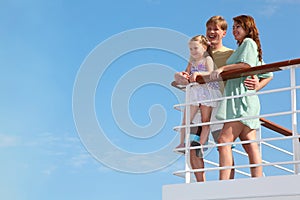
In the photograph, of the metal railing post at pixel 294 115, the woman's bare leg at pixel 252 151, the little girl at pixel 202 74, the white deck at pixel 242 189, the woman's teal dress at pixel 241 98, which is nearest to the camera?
the white deck at pixel 242 189

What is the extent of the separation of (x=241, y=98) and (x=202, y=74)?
0.37m

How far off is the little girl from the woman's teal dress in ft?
0.37

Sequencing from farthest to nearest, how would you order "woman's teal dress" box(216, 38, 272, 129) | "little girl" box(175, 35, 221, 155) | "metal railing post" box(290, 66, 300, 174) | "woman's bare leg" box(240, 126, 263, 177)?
"little girl" box(175, 35, 221, 155) < "woman's teal dress" box(216, 38, 272, 129) < "woman's bare leg" box(240, 126, 263, 177) < "metal railing post" box(290, 66, 300, 174)

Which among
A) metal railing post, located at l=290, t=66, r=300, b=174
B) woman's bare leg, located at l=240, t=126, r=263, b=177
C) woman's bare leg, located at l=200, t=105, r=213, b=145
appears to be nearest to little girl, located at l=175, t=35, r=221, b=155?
woman's bare leg, located at l=200, t=105, r=213, b=145

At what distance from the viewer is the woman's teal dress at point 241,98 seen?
205 inches

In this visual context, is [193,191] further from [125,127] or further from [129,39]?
[129,39]

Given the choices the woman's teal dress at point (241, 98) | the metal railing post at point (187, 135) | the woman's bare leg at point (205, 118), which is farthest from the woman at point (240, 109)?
the metal railing post at point (187, 135)

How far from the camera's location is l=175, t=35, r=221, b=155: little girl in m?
5.31

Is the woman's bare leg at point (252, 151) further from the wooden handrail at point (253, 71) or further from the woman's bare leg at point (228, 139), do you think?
the wooden handrail at point (253, 71)

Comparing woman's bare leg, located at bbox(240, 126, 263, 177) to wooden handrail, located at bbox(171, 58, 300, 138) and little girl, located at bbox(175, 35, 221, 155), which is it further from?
wooden handrail, located at bbox(171, 58, 300, 138)

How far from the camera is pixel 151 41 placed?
5707 millimetres

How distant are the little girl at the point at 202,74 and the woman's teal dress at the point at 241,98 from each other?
0.37 ft

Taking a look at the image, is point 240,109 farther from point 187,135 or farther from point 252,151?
point 187,135

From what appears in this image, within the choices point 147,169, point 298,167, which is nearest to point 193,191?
point 147,169
